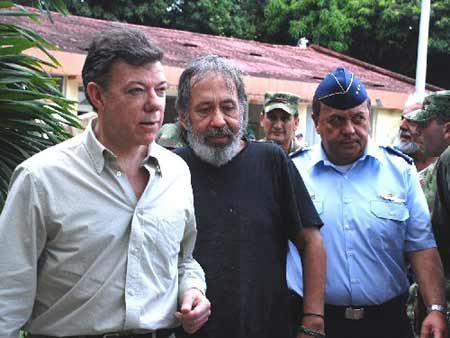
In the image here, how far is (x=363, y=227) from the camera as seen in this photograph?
10.3ft

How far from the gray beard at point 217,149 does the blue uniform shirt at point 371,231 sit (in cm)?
59

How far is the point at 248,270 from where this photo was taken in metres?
2.76

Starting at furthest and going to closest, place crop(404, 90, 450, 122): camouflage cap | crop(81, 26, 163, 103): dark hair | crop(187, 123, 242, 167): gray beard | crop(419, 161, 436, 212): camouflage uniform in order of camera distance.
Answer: crop(404, 90, 450, 122): camouflage cap
crop(419, 161, 436, 212): camouflage uniform
crop(187, 123, 242, 167): gray beard
crop(81, 26, 163, 103): dark hair

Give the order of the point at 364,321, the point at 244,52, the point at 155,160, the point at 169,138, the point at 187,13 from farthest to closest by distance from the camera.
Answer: the point at 187,13 → the point at 244,52 → the point at 169,138 → the point at 364,321 → the point at 155,160

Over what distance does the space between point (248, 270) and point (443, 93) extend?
1898 mm

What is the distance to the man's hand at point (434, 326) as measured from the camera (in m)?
2.89

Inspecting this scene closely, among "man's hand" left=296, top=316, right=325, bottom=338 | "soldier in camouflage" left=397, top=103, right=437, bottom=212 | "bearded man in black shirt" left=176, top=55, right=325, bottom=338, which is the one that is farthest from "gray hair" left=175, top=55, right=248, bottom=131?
"soldier in camouflage" left=397, top=103, right=437, bottom=212

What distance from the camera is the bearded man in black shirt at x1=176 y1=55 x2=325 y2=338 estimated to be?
108 inches

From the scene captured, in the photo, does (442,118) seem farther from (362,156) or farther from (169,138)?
(169,138)

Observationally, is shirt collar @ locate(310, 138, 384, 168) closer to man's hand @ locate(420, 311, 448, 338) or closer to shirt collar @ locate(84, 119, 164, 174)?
man's hand @ locate(420, 311, 448, 338)

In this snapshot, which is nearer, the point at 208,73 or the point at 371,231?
the point at 208,73

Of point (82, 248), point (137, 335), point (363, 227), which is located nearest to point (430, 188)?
point (363, 227)

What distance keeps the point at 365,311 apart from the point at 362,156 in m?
0.71


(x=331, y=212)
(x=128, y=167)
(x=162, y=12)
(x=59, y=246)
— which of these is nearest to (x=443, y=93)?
(x=331, y=212)
